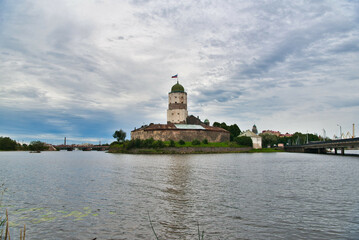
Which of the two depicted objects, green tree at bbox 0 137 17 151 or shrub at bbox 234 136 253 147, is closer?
shrub at bbox 234 136 253 147

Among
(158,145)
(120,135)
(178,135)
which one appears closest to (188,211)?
(158,145)

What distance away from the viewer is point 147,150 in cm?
9119

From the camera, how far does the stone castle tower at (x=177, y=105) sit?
118500 millimetres

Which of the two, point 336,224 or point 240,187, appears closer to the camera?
point 336,224

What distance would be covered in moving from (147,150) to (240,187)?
72.5 m

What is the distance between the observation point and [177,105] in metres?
119

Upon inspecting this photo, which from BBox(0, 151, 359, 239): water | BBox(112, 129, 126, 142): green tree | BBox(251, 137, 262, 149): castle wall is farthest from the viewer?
BBox(112, 129, 126, 142): green tree

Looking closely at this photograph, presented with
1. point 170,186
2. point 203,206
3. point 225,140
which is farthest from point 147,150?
point 203,206

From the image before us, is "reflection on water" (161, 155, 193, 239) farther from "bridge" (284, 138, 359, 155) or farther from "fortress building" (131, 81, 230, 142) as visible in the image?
"fortress building" (131, 81, 230, 142)

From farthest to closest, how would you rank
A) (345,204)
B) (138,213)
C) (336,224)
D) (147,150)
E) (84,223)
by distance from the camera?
(147,150)
(345,204)
(138,213)
(84,223)
(336,224)

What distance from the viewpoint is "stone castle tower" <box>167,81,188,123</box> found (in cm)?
11850

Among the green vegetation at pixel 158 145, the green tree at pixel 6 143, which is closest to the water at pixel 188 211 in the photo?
the green vegetation at pixel 158 145

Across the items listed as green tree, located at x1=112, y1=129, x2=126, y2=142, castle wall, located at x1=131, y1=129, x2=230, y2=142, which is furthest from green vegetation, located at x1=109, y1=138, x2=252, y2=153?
green tree, located at x1=112, y1=129, x2=126, y2=142

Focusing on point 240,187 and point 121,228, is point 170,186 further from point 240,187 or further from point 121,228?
point 121,228
